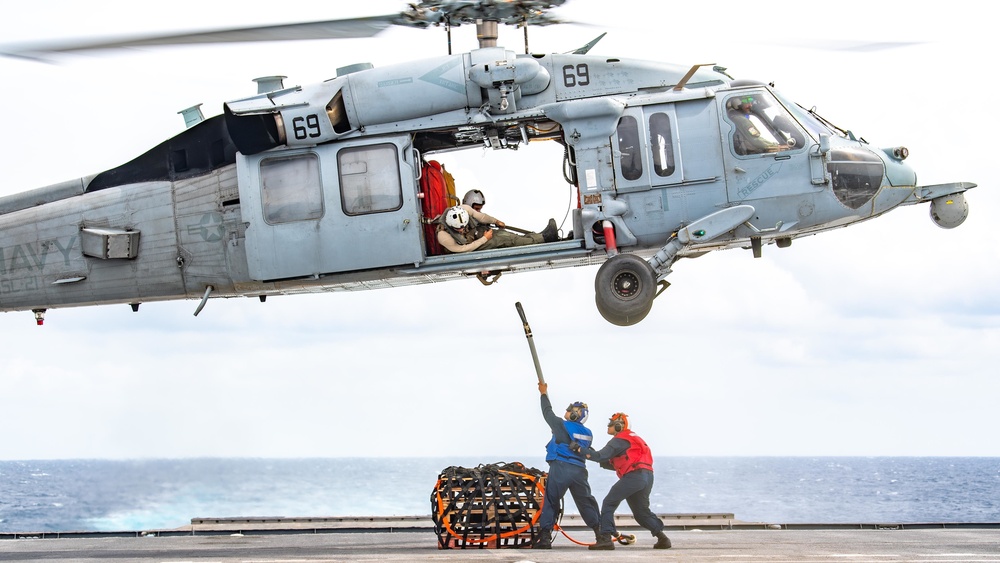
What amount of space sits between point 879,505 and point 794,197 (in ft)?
171

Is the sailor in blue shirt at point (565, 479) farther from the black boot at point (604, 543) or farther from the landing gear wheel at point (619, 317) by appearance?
the landing gear wheel at point (619, 317)

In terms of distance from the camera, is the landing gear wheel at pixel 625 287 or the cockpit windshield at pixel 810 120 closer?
the landing gear wheel at pixel 625 287

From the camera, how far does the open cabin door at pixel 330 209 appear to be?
1174 cm

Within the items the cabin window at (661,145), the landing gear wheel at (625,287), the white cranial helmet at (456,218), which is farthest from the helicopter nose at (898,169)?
the white cranial helmet at (456,218)

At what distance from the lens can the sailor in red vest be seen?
33.9ft

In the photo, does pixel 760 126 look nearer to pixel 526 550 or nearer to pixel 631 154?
pixel 631 154

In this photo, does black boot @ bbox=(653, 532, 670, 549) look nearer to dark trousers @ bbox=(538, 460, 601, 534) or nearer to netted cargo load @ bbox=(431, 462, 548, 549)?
dark trousers @ bbox=(538, 460, 601, 534)

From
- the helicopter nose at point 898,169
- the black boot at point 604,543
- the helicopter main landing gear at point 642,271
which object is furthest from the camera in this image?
the helicopter nose at point 898,169

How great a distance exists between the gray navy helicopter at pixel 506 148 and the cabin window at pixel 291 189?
0.01 meters

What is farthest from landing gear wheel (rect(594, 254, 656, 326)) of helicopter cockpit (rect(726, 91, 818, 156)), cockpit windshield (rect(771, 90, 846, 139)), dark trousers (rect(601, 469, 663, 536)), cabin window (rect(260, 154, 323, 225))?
cabin window (rect(260, 154, 323, 225))

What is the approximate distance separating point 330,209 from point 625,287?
3117 millimetres

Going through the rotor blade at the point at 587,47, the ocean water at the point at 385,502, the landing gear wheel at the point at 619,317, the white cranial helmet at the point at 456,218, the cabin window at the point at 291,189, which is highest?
the rotor blade at the point at 587,47

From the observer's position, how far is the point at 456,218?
11.7 m

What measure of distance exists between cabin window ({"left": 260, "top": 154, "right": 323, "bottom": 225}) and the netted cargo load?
3203mm
